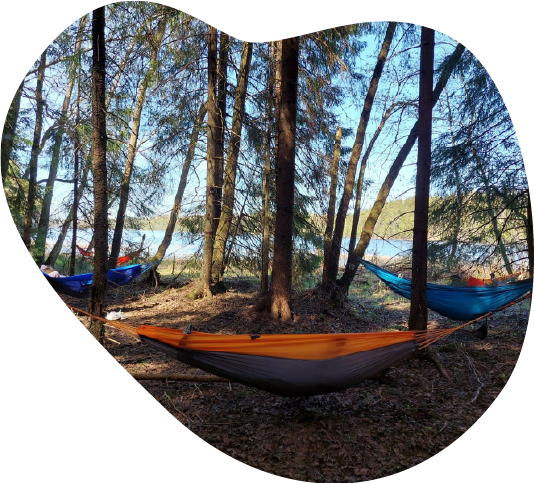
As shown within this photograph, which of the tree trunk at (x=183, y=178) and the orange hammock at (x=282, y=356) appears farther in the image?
the tree trunk at (x=183, y=178)

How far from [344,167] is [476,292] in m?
0.81

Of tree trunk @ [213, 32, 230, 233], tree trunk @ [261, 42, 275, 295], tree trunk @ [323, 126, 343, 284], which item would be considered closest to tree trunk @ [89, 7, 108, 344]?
tree trunk @ [213, 32, 230, 233]

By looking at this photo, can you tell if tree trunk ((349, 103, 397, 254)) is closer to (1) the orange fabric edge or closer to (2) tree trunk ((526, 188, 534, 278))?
(1) the orange fabric edge

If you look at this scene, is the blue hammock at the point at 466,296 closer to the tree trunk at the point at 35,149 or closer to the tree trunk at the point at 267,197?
the tree trunk at the point at 267,197

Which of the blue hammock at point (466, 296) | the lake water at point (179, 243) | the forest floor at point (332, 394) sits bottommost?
the forest floor at point (332, 394)

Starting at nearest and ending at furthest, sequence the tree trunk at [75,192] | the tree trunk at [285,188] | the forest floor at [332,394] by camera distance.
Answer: the forest floor at [332,394], the tree trunk at [285,188], the tree trunk at [75,192]

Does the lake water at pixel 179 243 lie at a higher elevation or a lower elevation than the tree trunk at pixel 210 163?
lower

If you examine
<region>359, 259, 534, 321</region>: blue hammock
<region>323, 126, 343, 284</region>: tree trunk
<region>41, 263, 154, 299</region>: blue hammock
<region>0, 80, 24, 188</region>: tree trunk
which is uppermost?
<region>0, 80, 24, 188</region>: tree trunk

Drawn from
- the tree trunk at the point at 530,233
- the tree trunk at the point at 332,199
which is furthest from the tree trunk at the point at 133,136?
the tree trunk at the point at 530,233

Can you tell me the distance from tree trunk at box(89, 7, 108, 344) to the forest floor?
0.20ft

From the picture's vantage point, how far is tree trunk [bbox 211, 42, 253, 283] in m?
1.81

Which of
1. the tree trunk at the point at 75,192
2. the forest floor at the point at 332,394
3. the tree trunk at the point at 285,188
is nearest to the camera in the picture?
the forest floor at the point at 332,394

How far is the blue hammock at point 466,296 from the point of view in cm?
186

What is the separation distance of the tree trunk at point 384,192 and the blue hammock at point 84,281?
917 millimetres
